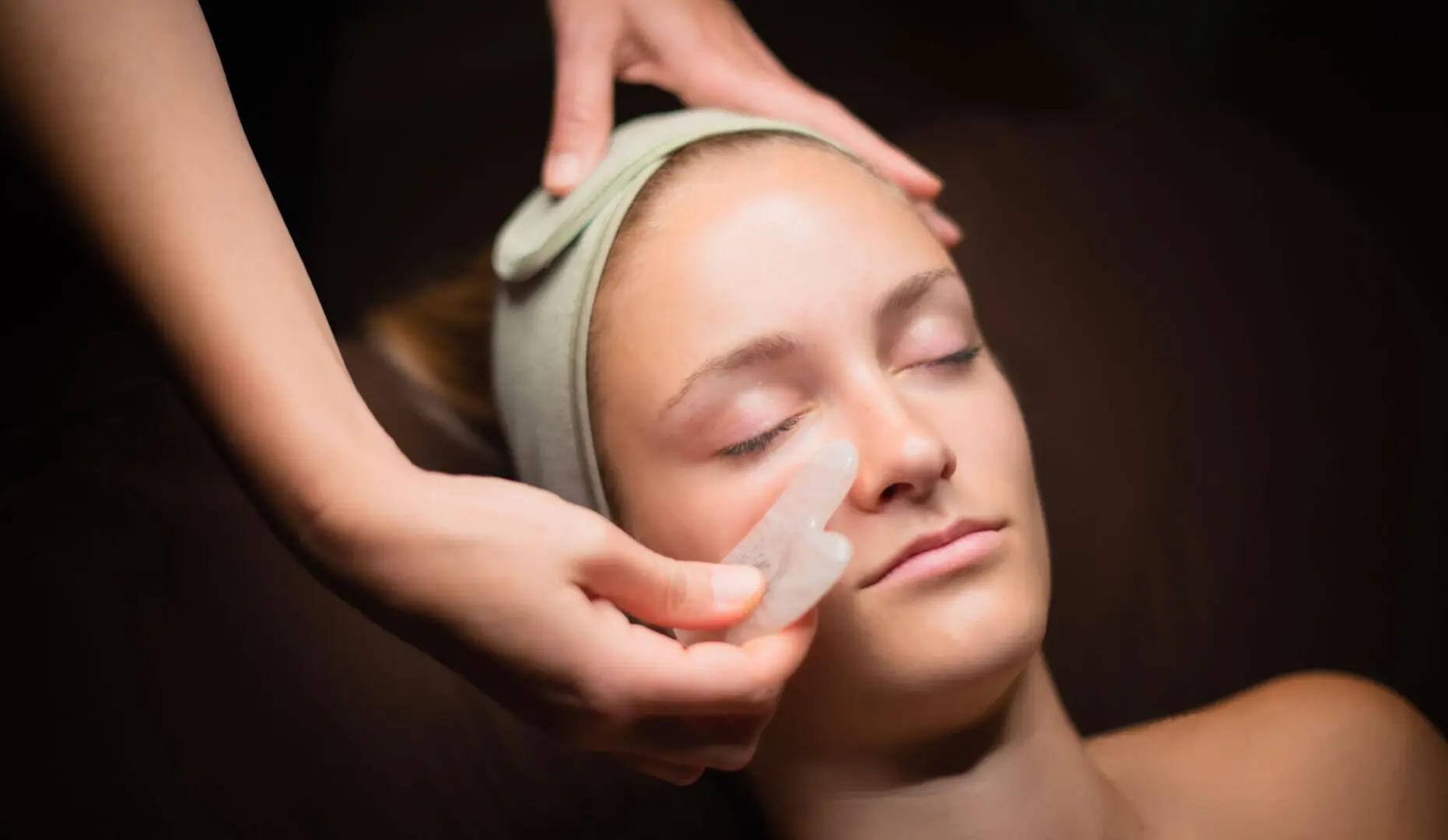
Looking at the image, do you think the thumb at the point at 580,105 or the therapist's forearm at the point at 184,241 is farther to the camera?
the thumb at the point at 580,105

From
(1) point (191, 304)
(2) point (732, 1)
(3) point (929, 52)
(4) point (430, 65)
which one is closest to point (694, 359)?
(1) point (191, 304)

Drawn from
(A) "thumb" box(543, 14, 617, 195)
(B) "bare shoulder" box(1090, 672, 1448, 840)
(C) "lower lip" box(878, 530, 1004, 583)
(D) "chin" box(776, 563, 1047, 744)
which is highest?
(A) "thumb" box(543, 14, 617, 195)

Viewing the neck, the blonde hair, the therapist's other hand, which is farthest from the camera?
the blonde hair

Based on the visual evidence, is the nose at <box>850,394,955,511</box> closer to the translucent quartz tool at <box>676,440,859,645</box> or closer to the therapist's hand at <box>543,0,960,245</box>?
the translucent quartz tool at <box>676,440,859,645</box>

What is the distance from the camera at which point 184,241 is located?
73cm

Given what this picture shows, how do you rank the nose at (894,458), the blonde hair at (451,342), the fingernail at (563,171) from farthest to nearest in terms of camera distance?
the blonde hair at (451,342), the fingernail at (563,171), the nose at (894,458)

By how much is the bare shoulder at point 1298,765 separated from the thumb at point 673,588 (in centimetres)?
65

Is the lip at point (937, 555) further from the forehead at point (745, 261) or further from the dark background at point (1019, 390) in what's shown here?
the dark background at point (1019, 390)

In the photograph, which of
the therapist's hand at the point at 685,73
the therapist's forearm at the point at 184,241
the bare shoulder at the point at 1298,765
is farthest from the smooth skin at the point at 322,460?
the bare shoulder at the point at 1298,765

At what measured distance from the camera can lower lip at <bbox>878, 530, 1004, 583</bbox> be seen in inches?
35.4

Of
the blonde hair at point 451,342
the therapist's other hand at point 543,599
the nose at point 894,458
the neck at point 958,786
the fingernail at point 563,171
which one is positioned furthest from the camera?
the blonde hair at point 451,342

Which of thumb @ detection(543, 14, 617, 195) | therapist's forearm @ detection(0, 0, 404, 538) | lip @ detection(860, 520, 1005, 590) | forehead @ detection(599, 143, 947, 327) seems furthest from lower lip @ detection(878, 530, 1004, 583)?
thumb @ detection(543, 14, 617, 195)

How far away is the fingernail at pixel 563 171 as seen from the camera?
1.14m

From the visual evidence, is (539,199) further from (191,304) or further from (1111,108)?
(1111,108)
